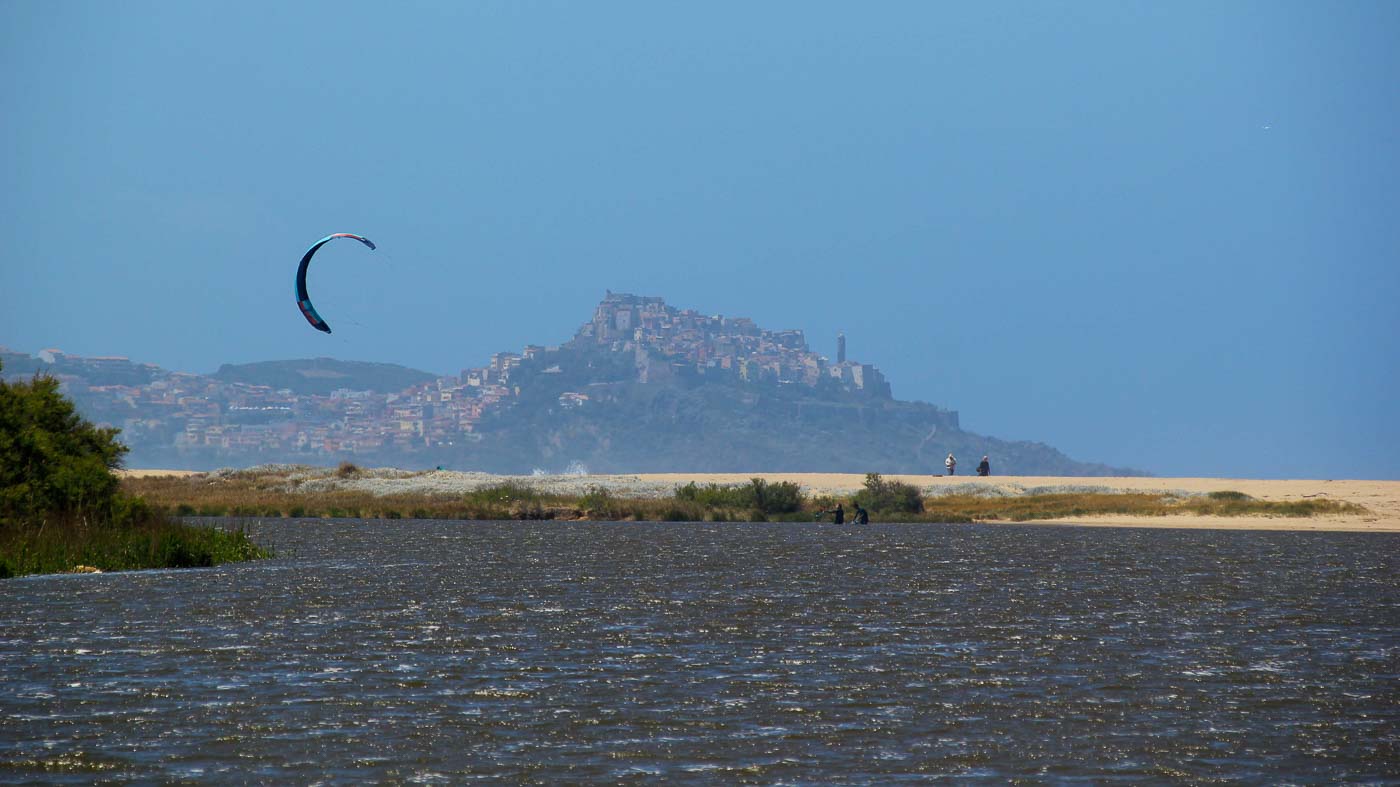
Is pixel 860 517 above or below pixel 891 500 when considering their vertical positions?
below

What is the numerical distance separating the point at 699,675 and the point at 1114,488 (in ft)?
259

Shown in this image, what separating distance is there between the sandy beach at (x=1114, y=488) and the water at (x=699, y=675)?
29.9m

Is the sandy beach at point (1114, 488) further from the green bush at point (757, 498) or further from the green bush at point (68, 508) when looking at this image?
the green bush at point (68, 508)

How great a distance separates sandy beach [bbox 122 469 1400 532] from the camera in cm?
7088

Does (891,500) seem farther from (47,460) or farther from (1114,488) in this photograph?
(47,460)

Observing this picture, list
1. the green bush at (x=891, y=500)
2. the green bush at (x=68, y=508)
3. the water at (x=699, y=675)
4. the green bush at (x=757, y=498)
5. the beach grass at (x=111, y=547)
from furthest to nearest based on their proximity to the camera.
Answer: the green bush at (x=757, y=498) → the green bush at (x=891, y=500) → the green bush at (x=68, y=508) → the beach grass at (x=111, y=547) → the water at (x=699, y=675)

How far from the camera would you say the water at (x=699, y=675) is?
15.9m

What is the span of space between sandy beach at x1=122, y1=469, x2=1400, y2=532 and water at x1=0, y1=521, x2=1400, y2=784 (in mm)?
29854

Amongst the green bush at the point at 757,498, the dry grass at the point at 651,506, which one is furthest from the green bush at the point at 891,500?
the green bush at the point at 757,498

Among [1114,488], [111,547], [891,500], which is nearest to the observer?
[111,547]

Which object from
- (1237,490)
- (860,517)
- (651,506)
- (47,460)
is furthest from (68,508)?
(1237,490)

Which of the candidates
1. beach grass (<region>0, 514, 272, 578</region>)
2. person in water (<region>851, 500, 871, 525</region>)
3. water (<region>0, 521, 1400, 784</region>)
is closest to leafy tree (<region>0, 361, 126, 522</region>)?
beach grass (<region>0, 514, 272, 578</region>)

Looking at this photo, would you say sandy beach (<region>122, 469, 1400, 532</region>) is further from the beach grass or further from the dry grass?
the beach grass

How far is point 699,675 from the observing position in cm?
2164
